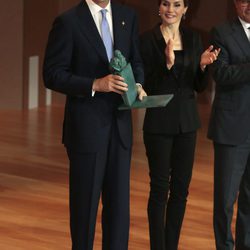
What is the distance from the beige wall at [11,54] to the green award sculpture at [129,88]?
5612 millimetres

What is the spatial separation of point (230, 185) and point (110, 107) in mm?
872

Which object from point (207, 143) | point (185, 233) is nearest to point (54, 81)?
point (185, 233)

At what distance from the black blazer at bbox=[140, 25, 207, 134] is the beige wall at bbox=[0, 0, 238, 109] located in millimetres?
5137

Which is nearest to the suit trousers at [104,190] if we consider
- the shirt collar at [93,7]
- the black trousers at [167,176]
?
the black trousers at [167,176]

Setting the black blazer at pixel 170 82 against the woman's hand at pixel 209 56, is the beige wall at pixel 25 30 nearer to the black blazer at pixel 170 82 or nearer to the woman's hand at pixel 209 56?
the black blazer at pixel 170 82

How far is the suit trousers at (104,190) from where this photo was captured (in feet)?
11.2

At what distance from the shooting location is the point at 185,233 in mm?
4750

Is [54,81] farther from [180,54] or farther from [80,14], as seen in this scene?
[180,54]

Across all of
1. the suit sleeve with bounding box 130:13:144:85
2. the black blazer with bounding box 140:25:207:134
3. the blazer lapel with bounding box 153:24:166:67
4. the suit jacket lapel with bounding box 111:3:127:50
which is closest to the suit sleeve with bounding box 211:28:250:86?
the black blazer with bounding box 140:25:207:134

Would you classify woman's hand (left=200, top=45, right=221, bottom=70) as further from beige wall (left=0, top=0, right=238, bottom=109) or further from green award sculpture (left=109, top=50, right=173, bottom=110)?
beige wall (left=0, top=0, right=238, bottom=109)

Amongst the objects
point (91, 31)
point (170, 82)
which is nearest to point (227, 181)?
point (170, 82)

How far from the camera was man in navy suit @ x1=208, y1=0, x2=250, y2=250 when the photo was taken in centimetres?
375

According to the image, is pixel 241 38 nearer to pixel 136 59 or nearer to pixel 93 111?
pixel 136 59

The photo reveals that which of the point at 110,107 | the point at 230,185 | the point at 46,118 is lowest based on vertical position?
the point at 46,118
